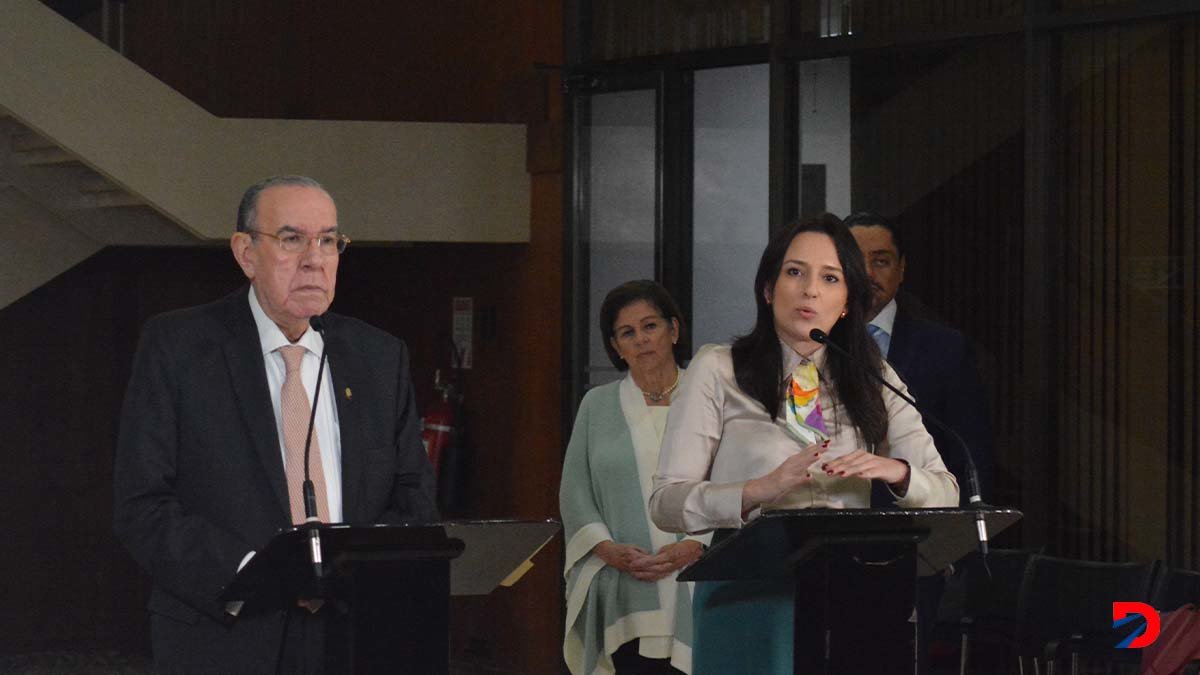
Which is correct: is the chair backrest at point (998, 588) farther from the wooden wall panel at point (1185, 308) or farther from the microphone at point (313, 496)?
the microphone at point (313, 496)

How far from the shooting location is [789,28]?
23.2ft

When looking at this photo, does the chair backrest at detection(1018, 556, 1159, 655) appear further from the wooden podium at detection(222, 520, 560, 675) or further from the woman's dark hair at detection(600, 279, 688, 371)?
the wooden podium at detection(222, 520, 560, 675)

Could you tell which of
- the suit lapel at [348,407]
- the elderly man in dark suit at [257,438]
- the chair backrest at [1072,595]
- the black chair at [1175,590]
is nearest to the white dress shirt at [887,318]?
the chair backrest at [1072,595]

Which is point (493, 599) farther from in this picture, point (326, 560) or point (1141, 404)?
point (326, 560)

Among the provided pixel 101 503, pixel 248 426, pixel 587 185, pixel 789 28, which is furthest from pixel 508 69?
pixel 248 426

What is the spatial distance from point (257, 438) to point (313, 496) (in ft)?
1.03

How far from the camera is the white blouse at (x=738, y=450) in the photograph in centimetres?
326

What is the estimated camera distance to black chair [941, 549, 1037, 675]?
224 inches

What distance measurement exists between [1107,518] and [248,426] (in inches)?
143

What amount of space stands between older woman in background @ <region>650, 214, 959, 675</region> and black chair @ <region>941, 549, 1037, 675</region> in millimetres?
2421

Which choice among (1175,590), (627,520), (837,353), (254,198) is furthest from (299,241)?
(1175,590)

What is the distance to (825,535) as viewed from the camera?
116 inches

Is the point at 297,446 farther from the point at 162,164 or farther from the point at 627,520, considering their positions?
the point at 162,164

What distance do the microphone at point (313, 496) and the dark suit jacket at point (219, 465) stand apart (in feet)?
0.26
